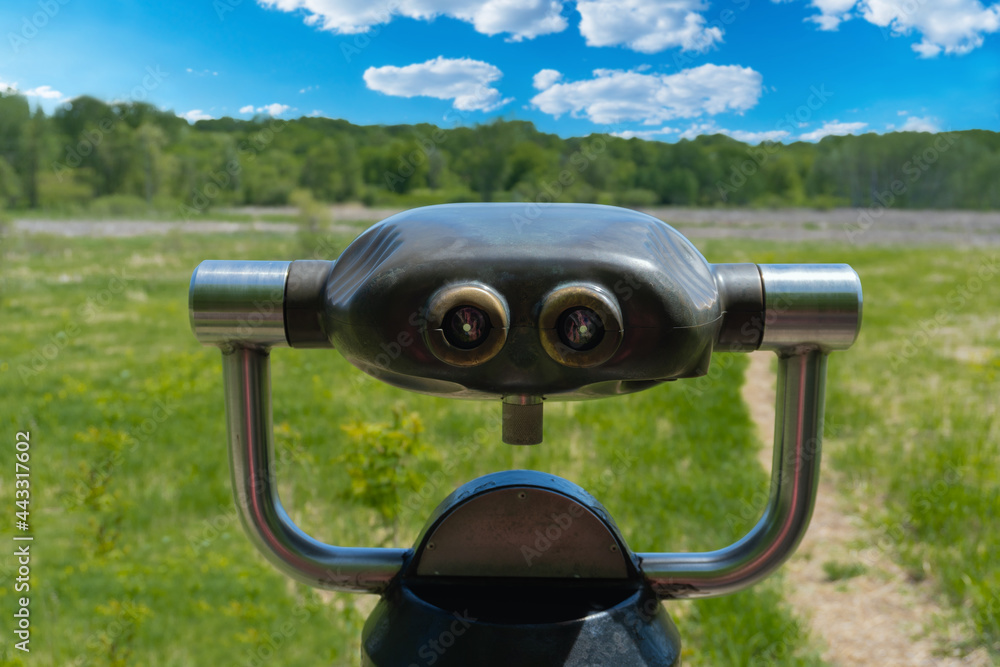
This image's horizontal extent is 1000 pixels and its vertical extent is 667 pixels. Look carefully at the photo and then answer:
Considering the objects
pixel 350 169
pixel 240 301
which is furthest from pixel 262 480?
pixel 350 169

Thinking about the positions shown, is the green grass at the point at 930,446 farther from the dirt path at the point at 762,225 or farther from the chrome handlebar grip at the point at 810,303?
the dirt path at the point at 762,225

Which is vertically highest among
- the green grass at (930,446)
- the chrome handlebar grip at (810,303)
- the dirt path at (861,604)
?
the chrome handlebar grip at (810,303)

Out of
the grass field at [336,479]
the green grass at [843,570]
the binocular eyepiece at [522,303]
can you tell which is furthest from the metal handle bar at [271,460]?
the green grass at [843,570]

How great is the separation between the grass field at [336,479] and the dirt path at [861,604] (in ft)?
0.37

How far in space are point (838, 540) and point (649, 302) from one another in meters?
4.14

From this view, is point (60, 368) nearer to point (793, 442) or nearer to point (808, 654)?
point (808, 654)

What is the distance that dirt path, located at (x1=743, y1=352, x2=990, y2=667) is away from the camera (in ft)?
10.4

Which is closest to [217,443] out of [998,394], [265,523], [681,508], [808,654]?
[681,508]

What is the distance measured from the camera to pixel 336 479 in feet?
15.0

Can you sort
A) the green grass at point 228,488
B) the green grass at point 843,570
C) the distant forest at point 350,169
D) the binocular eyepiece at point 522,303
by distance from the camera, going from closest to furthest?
1. the binocular eyepiece at point 522,303
2. the green grass at point 228,488
3. the green grass at point 843,570
4. the distant forest at point 350,169

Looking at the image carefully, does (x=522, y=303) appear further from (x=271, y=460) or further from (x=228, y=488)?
(x=228, y=488)

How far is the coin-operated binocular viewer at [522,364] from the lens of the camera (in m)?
0.61

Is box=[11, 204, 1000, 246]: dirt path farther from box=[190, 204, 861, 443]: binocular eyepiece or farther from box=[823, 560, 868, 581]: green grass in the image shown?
box=[190, 204, 861, 443]: binocular eyepiece

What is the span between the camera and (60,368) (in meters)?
7.57
